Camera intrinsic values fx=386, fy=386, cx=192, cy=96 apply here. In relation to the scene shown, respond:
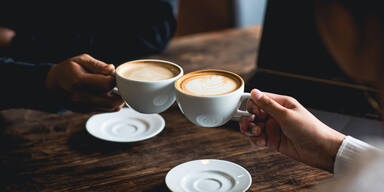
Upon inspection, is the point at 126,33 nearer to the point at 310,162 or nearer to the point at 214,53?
the point at 214,53

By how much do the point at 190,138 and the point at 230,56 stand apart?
2.21 feet

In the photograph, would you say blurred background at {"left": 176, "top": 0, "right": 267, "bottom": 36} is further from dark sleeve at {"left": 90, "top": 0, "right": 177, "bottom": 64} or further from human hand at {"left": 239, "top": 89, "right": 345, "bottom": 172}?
human hand at {"left": 239, "top": 89, "right": 345, "bottom": 172}

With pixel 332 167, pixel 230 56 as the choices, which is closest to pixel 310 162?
pixel 332 167

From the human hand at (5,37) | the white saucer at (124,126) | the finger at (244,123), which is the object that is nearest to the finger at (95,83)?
the white saucer at (124,126)

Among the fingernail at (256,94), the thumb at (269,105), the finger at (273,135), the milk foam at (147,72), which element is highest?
the milk foam at (147,72)

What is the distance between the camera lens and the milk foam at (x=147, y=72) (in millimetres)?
851

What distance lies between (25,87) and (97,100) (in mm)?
269

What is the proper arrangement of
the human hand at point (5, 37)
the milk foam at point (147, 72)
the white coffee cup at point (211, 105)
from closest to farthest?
the white coffee cup at point (211, 105)
the milk foam at point (147, 72)
the human hand at point (5, 37)

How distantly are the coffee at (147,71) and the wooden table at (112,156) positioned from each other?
0.21m

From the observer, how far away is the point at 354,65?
0.64 metres

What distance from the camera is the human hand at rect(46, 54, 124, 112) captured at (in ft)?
3.17

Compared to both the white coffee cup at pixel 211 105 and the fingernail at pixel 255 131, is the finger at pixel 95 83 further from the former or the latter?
the fingernail at pixel 255 131

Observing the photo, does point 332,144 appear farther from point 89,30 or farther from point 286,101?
point 89,30

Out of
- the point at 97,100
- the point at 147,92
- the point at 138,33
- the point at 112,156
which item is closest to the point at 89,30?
the point at 138,33
